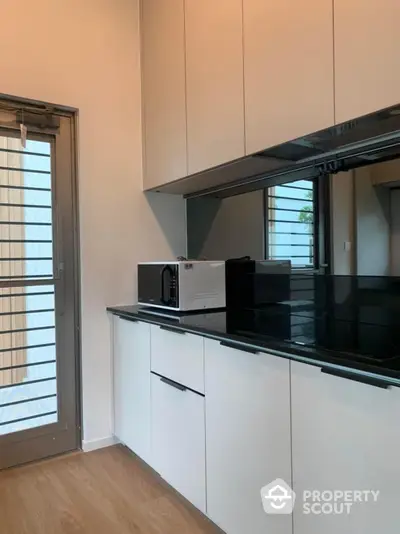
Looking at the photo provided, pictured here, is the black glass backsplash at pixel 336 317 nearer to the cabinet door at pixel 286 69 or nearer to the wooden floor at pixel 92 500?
the cabinet door at pixel 286 69

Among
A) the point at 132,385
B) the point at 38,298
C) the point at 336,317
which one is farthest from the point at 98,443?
the point at 336,317

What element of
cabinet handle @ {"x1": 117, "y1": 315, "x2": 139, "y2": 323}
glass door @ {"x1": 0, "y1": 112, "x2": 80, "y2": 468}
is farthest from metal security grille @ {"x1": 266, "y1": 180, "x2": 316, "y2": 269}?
glass door @ {"x1": 0, "y1": 112, "x2": 80, "y2": 468}

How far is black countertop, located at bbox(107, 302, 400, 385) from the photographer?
1.14 m

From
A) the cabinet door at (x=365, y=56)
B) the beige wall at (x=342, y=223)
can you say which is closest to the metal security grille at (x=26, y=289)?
the beige wall at (x=342, y=223)

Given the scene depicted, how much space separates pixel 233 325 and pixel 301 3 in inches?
49.4

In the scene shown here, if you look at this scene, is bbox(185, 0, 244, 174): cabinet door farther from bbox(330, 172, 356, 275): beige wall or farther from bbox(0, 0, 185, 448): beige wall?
bbox(0, 0, 185, 448): beige wall

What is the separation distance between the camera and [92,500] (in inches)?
79.0

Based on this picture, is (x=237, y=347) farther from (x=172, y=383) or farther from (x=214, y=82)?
Answer: (x=214, y=82)

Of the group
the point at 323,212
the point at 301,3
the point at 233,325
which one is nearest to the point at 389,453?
the point at 233,325

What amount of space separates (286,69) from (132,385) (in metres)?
1.76

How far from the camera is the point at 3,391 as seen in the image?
7.58ft

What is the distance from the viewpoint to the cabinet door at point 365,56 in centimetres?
126

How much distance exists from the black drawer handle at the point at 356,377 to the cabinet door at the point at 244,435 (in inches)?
6.8

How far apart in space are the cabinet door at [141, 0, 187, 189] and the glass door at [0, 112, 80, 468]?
0.49 m
